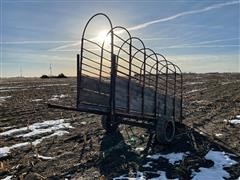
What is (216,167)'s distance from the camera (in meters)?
8.52

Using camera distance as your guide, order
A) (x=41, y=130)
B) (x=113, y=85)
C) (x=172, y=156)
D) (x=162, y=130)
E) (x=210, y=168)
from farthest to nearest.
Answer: (x=41, y=130), (x=162, y=130), (x=113, y=85), (x=172, y=156), (x=210, y=168)

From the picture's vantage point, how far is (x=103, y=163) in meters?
8.88

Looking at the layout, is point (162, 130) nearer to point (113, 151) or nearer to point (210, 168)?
point (113, 151)

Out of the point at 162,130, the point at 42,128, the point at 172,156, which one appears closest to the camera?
the point at 172,156

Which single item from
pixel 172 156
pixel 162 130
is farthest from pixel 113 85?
pixel 172 156

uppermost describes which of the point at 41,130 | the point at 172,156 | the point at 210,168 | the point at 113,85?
the point at 113,85

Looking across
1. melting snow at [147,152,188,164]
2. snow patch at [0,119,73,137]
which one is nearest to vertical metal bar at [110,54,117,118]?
melting snow at [147,152,188,164]

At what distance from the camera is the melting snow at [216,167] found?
7.98 metres

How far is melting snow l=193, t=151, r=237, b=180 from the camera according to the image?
7980mm

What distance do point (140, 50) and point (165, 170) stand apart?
3919 millimetres

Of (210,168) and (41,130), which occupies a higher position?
(41,130)

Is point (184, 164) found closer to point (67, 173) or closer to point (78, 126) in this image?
point (67, 173)

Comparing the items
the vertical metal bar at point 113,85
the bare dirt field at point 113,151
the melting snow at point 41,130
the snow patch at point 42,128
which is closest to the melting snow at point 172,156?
the bare dirt field at point 113,151

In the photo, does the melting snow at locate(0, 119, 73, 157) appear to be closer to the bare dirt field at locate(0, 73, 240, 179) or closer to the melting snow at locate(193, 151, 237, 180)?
the bare dirt field at locate(0, 73, 240, 179)
